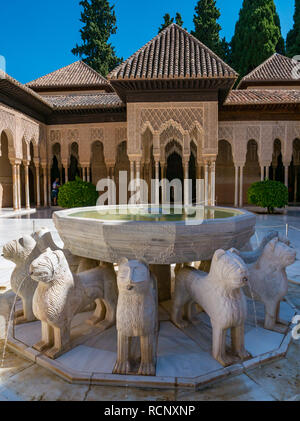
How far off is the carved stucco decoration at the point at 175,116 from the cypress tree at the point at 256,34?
616 inches

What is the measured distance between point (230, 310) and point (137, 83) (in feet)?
37.4

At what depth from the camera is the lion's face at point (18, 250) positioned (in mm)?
3039

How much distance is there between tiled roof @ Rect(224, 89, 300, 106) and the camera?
14344 mm

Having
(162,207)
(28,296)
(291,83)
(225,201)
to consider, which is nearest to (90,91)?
(225,201)

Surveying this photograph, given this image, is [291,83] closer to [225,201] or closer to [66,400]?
[225,201]

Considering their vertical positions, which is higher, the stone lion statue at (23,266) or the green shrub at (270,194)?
the green shrub at (270,194)

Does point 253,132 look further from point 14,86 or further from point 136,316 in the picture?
point 136,316

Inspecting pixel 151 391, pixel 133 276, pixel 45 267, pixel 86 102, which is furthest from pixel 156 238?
pixel 86 102

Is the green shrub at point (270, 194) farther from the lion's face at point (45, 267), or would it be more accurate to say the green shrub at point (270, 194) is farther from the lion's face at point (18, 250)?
the lion's face at point (45, 267)

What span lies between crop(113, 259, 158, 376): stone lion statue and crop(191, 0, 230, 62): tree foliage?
94.5 ft

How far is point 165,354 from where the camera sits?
252 centimetres

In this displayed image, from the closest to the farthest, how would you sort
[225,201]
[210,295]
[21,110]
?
[210,295], [21,110], [225,201]

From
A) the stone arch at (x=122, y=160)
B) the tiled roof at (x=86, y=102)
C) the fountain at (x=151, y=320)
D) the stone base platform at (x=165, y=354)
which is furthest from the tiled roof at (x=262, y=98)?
the stone base platform at (x=165, y=354)

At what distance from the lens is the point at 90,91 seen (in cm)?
2027
